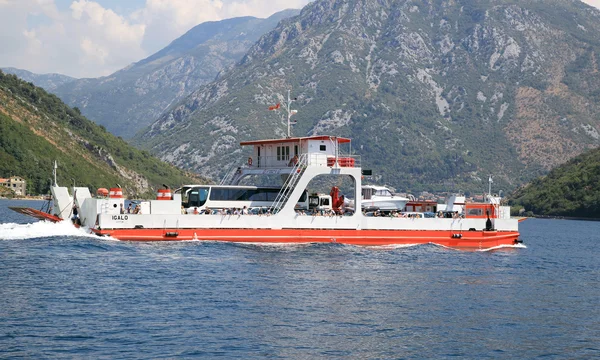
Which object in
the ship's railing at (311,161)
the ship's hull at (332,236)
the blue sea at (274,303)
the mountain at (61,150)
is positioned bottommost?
the blue sea at (274,303)

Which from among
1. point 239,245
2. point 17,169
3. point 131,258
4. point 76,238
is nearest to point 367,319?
point 131,258

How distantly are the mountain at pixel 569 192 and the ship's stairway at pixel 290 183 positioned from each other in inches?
4309

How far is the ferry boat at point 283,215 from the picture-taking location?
45.2 meters

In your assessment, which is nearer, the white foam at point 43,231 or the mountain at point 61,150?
the white foam at point 43,231

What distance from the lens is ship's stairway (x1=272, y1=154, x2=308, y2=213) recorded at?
4856cm

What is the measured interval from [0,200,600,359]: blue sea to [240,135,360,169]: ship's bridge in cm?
680

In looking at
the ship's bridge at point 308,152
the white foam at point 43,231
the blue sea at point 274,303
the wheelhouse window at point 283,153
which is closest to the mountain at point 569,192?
the ship's bridge at point 308,152

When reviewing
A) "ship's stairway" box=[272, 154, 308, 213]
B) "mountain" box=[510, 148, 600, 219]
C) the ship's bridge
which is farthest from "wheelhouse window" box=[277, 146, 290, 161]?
"mountain" box=[510, 148, 600, 219]

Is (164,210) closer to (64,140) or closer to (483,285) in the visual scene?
(483,285)

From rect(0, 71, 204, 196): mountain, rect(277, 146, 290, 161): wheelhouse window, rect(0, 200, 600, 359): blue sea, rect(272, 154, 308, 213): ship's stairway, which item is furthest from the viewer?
rect(0, 71, 204, 196): mountain

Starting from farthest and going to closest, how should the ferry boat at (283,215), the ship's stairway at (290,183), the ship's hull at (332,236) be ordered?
the ship's stairway at (290,183)
the ferry boat at (283,215)
the ship's hull at (332,236)

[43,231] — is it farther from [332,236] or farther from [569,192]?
[569,192]

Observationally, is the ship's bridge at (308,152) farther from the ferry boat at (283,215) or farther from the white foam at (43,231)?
the white foam at (43,231)

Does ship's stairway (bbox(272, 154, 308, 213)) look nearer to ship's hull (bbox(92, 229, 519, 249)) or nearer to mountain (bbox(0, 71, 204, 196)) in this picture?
ship's hull (bbox(92, 229, 519, 249))
